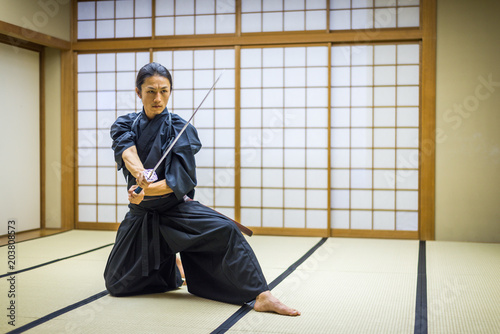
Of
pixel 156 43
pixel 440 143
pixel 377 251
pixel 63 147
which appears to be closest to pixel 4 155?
pixel 63 147

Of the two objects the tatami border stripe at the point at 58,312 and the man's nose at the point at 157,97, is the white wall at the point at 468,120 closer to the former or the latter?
the man's nose at the point at 157,97

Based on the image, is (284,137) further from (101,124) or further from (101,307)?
(101,307)

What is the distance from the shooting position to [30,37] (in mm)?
5188

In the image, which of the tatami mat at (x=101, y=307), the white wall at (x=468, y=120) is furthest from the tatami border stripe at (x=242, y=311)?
the white wall at (x=468, y=120)

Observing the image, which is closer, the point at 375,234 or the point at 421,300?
the point at 421,300

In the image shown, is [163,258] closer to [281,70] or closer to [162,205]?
[162,205]

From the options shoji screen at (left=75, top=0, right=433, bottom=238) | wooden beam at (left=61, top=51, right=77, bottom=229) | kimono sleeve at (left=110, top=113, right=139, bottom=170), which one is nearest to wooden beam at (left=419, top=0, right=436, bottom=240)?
shoji screen at (left=75, top=0, right=433, bottom=238)

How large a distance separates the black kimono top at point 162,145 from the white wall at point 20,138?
8.73ft

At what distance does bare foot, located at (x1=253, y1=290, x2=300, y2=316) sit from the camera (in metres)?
2.69

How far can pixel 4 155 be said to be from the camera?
5258mm

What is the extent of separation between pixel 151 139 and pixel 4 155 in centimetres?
284

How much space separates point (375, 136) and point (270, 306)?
303 cm

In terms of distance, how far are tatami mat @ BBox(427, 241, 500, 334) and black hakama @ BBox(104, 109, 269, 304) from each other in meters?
0.92

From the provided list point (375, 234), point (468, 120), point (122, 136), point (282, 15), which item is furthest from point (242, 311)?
point (282, 15)
